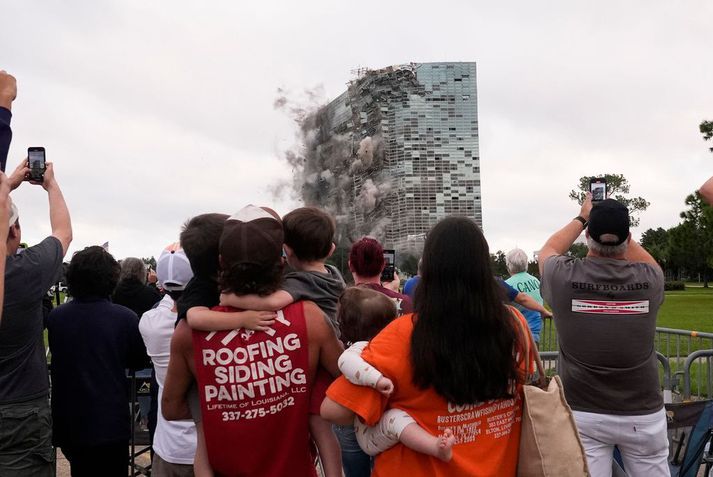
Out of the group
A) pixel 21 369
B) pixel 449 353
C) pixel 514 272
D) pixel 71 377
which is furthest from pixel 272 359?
pixel 514 272

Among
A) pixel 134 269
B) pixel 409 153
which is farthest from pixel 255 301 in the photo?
pixel 409 153

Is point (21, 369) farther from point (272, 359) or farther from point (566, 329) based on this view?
point (566, 329)

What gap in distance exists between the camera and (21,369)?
323 cm

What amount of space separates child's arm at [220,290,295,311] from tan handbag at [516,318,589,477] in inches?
36.9

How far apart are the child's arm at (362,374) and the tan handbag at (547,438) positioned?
56 centimetres

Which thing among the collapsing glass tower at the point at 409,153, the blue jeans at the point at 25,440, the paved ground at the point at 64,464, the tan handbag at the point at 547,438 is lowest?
the paved ground at the point at 64,464

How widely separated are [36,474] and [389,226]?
29.5m

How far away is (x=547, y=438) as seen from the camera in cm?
242

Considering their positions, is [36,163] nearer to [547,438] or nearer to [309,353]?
[309,353]

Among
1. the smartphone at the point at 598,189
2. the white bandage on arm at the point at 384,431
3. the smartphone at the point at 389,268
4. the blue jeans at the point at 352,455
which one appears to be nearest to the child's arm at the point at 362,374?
the white bandage on arm at the point at 384,431

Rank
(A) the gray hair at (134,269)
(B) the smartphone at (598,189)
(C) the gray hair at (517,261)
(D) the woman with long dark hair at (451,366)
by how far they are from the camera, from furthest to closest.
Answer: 1. (C) the gray hair at (517,261)
2. (A) the gray hair at (134,269)
3. (B) the smartphone at (598,189)
4. (D) the woman with long dark hair at (451,366)

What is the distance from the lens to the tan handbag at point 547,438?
94.7 inches

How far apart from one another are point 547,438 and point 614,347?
138 centimetres

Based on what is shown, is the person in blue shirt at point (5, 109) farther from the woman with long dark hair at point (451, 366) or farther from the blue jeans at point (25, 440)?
the blue jeans at point (25, 440)
